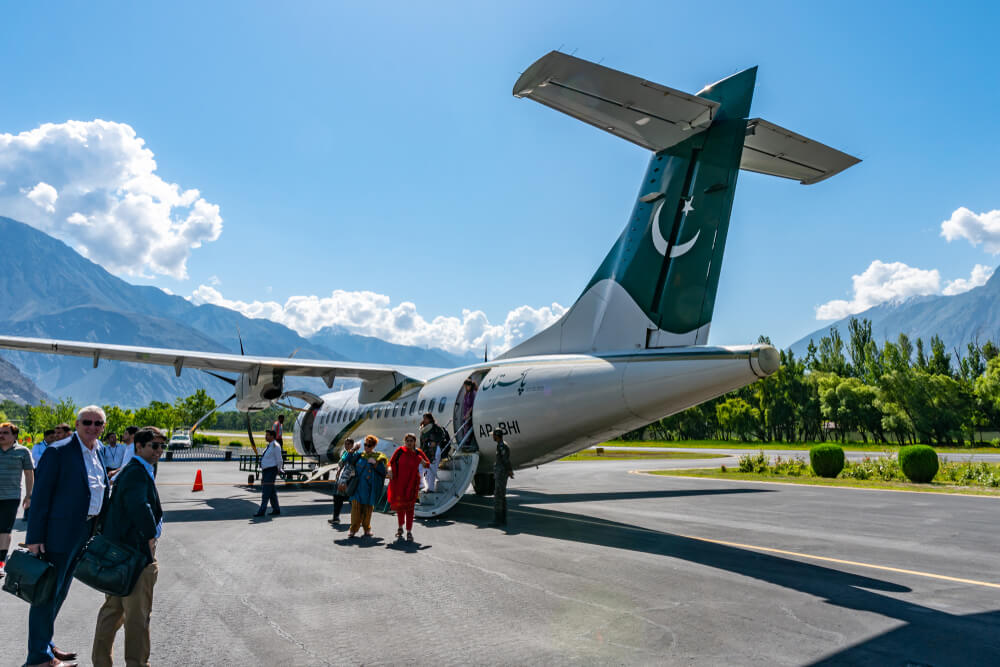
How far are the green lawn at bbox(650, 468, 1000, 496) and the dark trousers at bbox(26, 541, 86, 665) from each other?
20.8 m

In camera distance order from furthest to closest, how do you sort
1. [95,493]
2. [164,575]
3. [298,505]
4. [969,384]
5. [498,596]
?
[969,384], [298,505], [164,575], [498,596], [95,493]

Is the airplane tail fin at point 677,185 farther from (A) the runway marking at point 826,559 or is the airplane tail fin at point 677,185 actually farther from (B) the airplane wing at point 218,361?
(B) the airplane wing at point 218,361

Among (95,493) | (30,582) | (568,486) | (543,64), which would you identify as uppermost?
(543,64)

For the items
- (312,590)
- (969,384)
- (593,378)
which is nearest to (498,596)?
(312,590)

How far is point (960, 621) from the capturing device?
18.4ft

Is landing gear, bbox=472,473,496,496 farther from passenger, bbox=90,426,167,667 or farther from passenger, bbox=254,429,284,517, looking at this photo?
passenger, bbox=90,426,167,667

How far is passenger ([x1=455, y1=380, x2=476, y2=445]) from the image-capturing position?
13.8 meters

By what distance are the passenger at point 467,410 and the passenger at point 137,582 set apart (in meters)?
9.73

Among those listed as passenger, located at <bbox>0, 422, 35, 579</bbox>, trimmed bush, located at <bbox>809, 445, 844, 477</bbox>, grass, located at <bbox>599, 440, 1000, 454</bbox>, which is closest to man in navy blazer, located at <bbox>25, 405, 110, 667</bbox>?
passenger, located at <bbox>0, 422, 35, 579</bbox>

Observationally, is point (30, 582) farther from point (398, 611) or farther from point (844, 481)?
point (844, 481)

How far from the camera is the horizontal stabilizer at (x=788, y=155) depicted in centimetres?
1047

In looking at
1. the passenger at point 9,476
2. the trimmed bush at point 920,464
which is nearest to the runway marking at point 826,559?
the passenger at point 9,476

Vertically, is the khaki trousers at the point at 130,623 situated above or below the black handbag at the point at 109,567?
below

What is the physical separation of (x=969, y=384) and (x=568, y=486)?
55.1 meters
